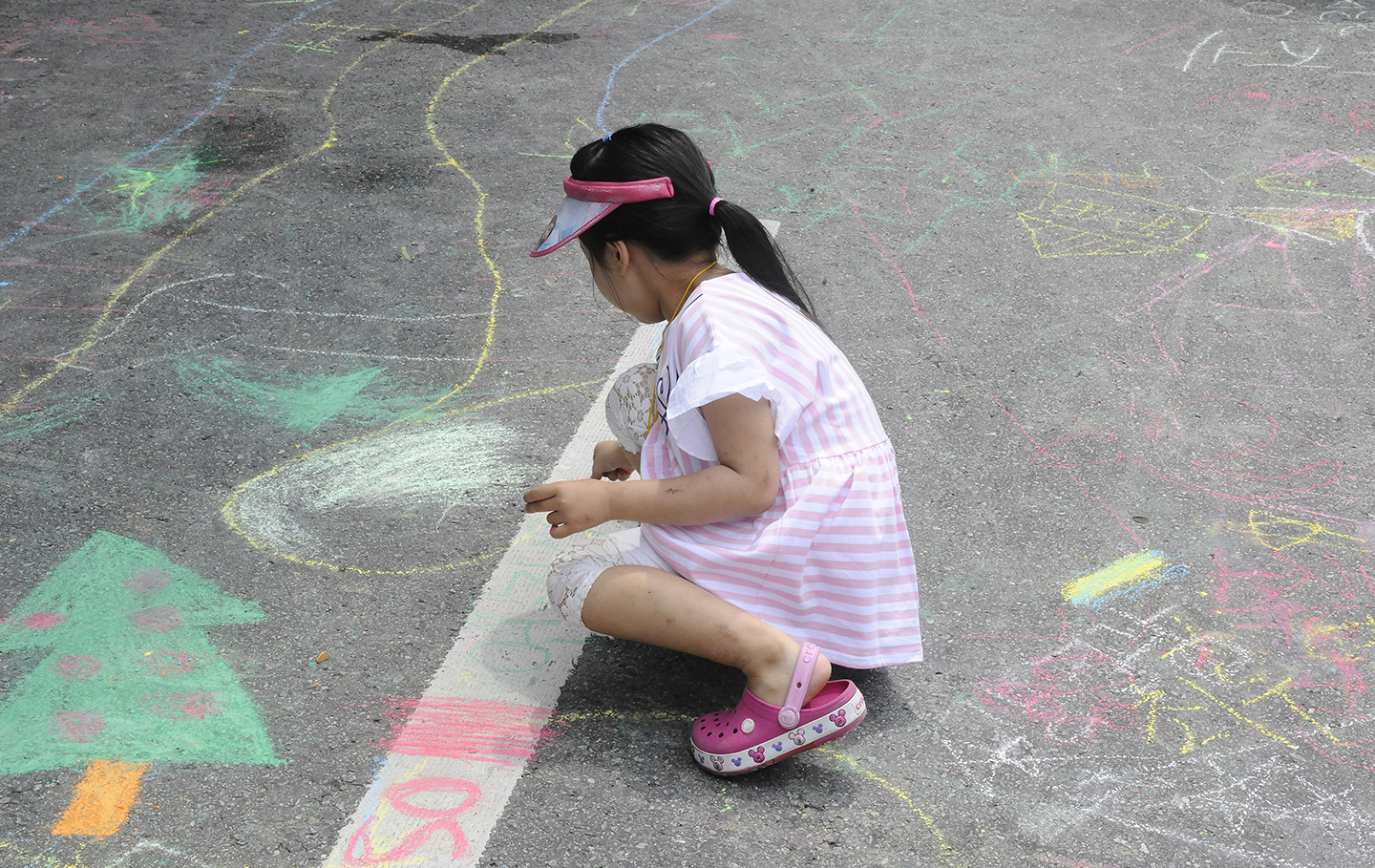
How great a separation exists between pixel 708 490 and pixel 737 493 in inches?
2.0

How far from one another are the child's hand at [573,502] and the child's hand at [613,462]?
1.08ft

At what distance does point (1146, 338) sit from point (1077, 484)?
32.5 inches

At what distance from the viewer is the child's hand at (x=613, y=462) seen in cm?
230

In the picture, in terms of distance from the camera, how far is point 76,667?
2.11m

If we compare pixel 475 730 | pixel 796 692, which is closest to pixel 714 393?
pixel 796 692

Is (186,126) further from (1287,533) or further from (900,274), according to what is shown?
(1287,533)

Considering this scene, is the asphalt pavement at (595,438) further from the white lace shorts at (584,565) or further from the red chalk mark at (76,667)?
the white lace shorts at (584,565)

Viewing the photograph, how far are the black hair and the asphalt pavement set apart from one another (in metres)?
0.80

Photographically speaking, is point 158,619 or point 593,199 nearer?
point 593,199

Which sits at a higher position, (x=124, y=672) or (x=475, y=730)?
(x=124, y=672)

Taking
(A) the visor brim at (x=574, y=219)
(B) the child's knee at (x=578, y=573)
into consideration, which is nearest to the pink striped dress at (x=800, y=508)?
(B) the child's knee at (x=578, y=573)

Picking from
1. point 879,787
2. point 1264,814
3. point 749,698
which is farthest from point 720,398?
point 1264,814

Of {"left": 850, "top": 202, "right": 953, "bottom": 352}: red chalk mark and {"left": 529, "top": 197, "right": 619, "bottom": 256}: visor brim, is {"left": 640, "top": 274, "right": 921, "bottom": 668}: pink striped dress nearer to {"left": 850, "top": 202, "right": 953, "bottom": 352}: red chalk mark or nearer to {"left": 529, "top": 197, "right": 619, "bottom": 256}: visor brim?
{"left": 529, "top": 197, "right": 619, "bottom": 256}: visor brim

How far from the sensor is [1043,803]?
1.90 metres
